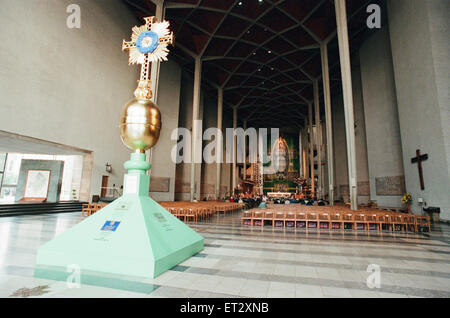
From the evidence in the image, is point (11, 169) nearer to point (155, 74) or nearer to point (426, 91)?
point (155, 74)

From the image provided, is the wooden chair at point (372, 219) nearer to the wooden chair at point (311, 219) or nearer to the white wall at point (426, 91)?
the wooden chair at point (311, 219)

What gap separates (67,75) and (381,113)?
64.5 feet

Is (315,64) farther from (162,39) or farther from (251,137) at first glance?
(162,39)

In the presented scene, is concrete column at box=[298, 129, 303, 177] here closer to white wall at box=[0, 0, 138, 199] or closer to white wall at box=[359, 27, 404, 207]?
white wall at box=[359, 27, 404, 207]

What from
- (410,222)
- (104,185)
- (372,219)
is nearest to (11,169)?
(104,185)

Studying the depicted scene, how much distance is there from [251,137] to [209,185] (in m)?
16.5

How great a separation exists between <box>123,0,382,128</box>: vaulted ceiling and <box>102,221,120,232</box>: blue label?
661 inches

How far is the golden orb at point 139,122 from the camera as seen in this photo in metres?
3.31

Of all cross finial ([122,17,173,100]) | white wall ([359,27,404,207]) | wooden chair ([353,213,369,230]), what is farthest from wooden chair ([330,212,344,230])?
white wall ([359,27,404,207])

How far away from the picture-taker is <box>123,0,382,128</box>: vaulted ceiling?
16.5m

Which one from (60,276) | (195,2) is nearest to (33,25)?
(195,2)

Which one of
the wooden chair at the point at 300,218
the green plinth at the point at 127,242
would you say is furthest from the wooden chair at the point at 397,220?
the green plinth at the point at 127,242

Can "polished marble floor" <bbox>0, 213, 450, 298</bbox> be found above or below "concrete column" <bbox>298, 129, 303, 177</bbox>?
below

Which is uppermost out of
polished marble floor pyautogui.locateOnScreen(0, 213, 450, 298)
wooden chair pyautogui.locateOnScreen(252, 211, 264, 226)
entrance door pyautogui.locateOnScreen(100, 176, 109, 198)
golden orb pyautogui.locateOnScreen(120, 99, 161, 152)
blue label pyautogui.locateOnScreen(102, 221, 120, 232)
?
golden orb pyautogui.locateOnScreen(120, 99, 161, 152)
